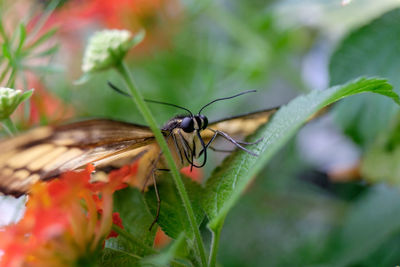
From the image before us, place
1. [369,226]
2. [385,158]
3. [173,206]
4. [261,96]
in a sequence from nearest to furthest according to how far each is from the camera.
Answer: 1. [173,206]
2. [385,158]
3. [369,226]
4. [261,96]

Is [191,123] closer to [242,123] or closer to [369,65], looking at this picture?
[242,123]

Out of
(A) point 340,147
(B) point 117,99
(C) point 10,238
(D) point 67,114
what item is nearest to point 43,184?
(C) point 10,238

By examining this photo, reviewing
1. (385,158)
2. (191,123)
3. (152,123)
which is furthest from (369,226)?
(152,123)

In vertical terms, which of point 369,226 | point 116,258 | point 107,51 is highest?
point 107,51

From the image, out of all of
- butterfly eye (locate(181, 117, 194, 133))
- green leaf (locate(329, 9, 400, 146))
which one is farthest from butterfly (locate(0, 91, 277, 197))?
green leaf (locate(329, 9, 400, 146))

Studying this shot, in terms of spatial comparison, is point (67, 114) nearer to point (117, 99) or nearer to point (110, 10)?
point (117, 99)

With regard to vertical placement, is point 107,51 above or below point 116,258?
above

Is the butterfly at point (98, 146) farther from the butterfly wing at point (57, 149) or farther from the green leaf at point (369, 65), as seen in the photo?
the green leaf at point (369, 65)
